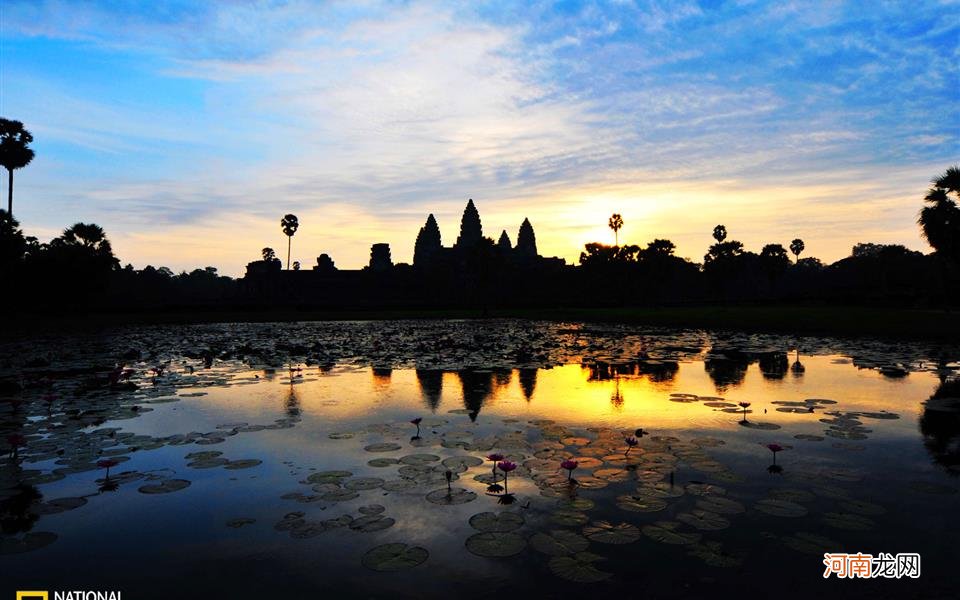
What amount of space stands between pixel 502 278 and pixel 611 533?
→ 3499 inches

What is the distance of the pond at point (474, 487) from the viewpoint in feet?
13.4

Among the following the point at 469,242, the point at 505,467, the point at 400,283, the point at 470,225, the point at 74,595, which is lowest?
the point at 74,595

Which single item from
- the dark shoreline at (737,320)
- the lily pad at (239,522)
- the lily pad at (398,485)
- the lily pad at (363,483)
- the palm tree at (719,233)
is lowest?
the lily pad at (239,522)

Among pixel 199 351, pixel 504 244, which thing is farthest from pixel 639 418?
pixel 504 244

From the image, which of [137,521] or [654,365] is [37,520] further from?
[654,365]

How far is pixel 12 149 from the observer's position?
45.7 meters

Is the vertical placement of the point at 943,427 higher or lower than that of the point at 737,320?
lower

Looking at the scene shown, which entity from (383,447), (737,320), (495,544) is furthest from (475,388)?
(737,320)

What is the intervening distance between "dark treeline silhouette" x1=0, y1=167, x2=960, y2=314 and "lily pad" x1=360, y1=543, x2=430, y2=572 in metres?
39.4

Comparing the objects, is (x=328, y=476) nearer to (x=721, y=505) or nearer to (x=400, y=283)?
(x=721, y=505)

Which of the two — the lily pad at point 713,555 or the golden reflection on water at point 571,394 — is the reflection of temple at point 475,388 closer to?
the golden reflection on water at point 571,394

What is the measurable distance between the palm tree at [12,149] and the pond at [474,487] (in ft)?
157

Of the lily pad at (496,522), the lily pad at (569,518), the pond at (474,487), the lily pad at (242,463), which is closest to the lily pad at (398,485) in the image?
the pond at (474,487)

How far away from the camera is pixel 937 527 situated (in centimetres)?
481
